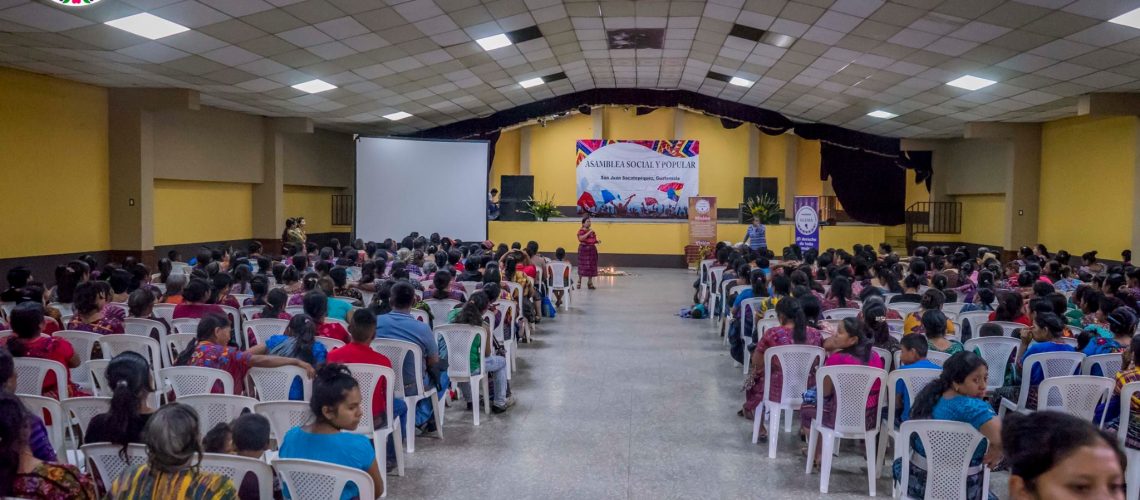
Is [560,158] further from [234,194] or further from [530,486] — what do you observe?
[530,486]

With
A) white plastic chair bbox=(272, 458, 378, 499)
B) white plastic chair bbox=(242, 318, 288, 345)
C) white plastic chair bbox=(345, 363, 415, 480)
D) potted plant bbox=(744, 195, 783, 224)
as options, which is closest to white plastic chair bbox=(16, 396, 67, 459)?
white plastic chair bbox=(345, 363, 415, 480)

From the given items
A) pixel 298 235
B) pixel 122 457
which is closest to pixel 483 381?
pixel 122 457

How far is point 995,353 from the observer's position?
5.08 meters

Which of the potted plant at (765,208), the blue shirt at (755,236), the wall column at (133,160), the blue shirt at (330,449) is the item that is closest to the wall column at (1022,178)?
the blue shirt at (755,236)

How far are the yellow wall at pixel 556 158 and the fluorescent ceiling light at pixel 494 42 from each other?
9235mm

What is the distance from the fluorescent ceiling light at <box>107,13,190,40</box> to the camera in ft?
24.5

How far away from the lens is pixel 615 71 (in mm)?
15609

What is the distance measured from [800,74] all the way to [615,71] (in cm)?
385

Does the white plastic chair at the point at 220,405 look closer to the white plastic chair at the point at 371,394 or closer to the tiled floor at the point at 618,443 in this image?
the white plastic chair at the point at 371,394

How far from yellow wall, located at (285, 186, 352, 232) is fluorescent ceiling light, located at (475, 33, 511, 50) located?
6900 mm

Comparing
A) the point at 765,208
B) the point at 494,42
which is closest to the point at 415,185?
the point at 494,42

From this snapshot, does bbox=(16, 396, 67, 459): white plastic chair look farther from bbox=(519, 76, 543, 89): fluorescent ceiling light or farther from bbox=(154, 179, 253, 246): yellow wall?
bbox=(519, 76, 543, 89): fluorescent ceiling light

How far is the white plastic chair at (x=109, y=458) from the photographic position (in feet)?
8.86

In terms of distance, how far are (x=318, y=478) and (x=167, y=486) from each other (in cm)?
52
